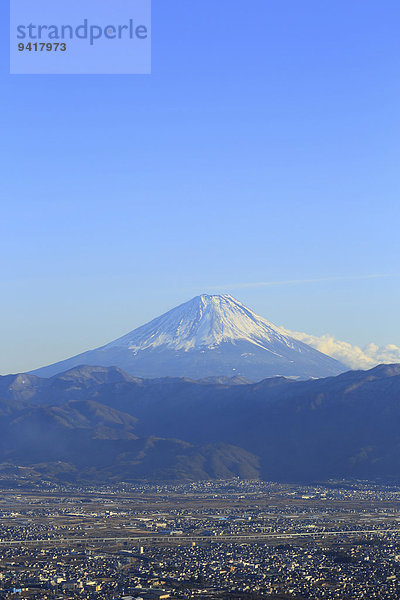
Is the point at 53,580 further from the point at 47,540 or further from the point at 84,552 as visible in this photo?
the point at 47,540

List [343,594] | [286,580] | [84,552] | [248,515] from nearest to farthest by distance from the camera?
1. [343,594]
2. [286,580]
3. [84,552]
4. [248,515]

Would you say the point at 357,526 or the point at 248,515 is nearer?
the point at 357,526

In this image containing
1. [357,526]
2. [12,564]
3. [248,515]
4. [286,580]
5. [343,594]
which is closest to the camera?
[343,594]

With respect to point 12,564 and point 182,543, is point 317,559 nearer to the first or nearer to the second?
point 182,543

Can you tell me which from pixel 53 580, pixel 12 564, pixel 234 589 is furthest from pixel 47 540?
pixel 234 589

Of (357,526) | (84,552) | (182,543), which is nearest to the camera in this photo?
(84,552)

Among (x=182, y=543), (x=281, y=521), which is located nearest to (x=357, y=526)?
(x=281, y=521)
